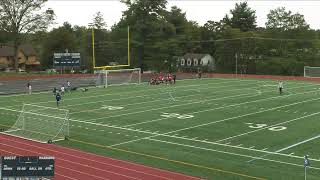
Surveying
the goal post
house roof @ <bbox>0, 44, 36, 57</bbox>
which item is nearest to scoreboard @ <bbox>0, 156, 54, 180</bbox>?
the goal post

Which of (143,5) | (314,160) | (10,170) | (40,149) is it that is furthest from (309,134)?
(143,5)

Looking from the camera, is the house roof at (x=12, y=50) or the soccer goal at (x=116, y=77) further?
the house roof at (x=12, y=50)

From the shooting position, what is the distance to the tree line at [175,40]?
71562 mm

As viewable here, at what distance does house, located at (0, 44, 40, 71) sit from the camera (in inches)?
3716

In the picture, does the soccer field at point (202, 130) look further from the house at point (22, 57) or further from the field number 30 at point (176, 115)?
the house at point (22, 57)

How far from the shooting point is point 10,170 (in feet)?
43.2

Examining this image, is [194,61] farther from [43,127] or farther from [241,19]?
[43,127]

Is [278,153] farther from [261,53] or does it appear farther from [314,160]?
[261,53]

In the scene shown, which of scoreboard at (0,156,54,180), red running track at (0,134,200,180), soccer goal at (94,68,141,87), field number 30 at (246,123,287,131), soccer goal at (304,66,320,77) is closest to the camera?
scoreboard at (0,156,54,180)

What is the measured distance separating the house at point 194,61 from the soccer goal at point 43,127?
182ft

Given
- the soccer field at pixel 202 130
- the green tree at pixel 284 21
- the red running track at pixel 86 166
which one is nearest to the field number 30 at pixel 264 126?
the soccer field at pixel 202 130

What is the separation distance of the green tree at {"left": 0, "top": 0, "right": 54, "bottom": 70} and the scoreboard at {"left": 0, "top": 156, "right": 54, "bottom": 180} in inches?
2347

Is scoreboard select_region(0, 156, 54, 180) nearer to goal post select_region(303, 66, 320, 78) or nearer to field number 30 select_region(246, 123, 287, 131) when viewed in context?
field number 30 select_region(246, 123, 287, 131)

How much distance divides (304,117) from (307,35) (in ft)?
173
